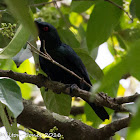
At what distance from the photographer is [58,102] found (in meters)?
2.56

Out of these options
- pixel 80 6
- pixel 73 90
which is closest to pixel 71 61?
pixel 80 6

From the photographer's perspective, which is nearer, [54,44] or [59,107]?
[59,107]

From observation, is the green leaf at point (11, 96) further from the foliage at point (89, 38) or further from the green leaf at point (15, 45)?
the green leaf at point (15, 45)

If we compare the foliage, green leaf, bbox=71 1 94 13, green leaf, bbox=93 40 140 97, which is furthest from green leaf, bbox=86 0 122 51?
green leaf, bbox=71 1 94 13

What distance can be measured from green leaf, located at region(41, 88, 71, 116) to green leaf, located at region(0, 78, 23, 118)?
0.97 m

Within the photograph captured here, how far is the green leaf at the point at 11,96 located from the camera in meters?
1.26

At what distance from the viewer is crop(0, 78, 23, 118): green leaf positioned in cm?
126

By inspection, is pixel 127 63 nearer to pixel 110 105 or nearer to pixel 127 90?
pixel 110 105

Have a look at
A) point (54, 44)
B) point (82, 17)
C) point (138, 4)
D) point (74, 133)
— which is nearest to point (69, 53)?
→ point (54, 44)

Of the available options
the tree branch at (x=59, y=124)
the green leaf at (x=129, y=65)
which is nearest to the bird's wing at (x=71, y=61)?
the tree branch at (x=59, y=124)

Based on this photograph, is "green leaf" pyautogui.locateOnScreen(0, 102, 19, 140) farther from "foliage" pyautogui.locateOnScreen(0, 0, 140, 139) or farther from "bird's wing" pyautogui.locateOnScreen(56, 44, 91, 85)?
"bird's wing" pyautogui.locateOnScreen(56, 44, 91, 85)

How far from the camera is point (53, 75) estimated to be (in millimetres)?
3176

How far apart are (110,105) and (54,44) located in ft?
5.18

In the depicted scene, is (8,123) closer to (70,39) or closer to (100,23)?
(100,23)
